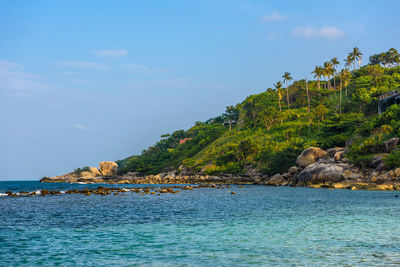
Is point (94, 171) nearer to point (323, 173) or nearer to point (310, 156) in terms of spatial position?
point (310, 156)

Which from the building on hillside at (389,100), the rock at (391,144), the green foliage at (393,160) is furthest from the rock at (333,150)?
the building on hillside at (389,100)

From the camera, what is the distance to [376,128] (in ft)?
296

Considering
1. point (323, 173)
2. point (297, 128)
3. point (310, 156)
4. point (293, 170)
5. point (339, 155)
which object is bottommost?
point (323, 173)

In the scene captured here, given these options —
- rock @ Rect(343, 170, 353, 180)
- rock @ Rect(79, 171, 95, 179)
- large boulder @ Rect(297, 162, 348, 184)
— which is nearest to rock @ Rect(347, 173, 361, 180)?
rock @ Rect(343, 170, 353, 180)

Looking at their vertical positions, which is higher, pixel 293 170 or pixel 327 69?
pixel 327 69

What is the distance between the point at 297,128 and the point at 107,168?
3906 inches

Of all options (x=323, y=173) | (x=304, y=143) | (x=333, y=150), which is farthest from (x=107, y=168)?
(x=323, y=173)

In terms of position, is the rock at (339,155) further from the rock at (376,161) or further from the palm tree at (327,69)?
the palm tree at (327,69)

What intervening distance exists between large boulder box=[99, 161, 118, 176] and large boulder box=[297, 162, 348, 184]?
396ft

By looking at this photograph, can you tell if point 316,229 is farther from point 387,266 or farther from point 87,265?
point 87,265

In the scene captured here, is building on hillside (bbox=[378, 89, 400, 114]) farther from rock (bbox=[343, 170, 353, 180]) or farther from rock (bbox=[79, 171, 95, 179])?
rock (bbox=[79, 171, 95, 179])

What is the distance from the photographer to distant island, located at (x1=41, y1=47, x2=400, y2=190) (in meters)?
74.8

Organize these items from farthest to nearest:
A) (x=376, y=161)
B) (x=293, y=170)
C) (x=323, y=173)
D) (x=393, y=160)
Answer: (x=293, y=170)
(x=323, y=173)
(x=376, y=161)
(x=393, y=160)

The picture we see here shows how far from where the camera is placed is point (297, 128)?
13925 centimetres
